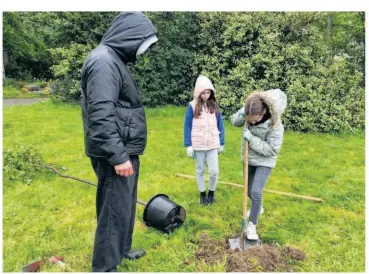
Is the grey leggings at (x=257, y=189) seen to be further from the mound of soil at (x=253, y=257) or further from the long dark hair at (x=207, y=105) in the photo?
the long dark hair at (x=207, y=105)

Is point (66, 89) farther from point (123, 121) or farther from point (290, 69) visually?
point (123, 121)

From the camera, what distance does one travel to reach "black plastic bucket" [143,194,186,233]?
431 centimetres

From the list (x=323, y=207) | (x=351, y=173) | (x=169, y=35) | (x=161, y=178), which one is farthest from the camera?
(x=169, y=35)

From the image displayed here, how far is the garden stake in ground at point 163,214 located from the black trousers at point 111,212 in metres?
0.94

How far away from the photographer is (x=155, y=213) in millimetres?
4352

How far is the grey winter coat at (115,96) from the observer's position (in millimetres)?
2855

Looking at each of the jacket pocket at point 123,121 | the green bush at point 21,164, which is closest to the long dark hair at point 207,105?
the jacket pocket at point 123,121

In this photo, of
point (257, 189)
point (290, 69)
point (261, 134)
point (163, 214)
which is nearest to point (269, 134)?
point (261, 134)

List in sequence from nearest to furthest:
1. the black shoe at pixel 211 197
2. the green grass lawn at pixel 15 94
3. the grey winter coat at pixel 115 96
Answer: the grey winter coat at pixel 115 96
the black shoe at pixel 211 197
the green grass lawn at pixel 15 94

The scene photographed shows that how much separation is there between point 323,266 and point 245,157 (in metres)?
1.28

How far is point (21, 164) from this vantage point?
6332mm

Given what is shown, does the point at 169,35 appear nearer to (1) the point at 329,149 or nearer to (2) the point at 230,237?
(1) the point at 329,149

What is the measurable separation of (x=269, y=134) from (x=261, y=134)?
9 centimetres

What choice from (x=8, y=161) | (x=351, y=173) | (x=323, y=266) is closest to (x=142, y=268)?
(x=323, y=266)
